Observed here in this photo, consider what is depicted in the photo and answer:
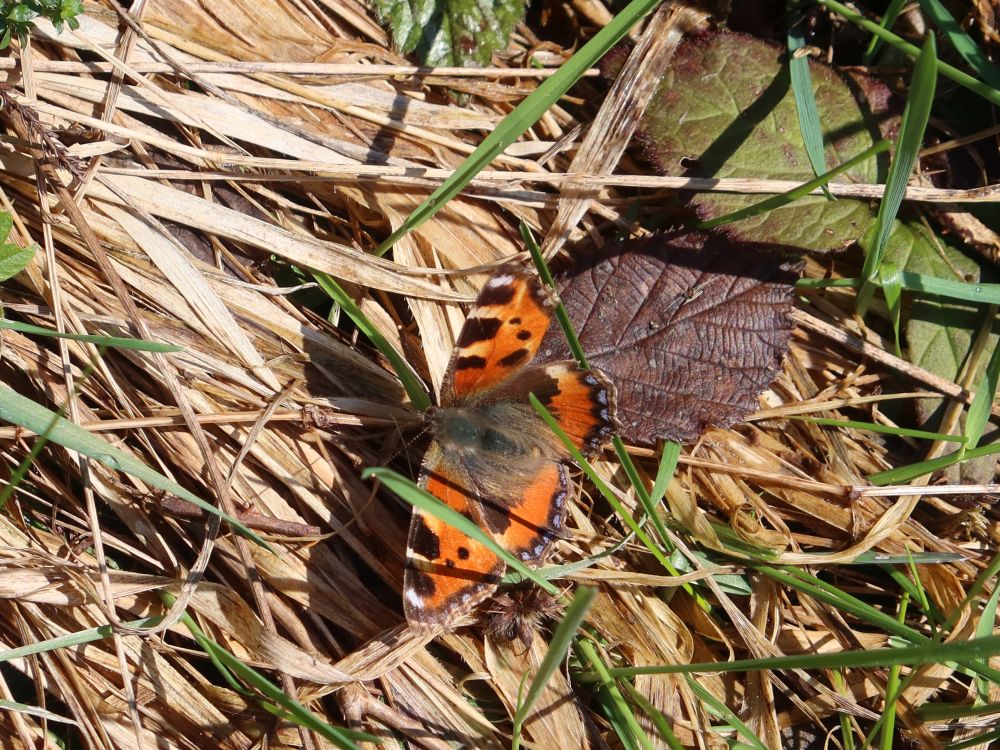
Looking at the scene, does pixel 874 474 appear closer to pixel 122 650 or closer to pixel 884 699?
pixel 884 699

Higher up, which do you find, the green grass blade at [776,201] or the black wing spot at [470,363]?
the green grass blade at [776,201]

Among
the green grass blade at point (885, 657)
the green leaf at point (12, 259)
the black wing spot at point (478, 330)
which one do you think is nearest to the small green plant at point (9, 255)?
the green leaf at point (12, 259)

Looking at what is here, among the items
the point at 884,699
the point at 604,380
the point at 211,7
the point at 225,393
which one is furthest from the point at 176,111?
the point at 884,699

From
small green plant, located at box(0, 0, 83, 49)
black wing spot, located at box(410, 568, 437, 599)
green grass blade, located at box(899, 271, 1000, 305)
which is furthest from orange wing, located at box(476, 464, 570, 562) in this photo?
small green plant, located at box(0, 0, 83, 49)

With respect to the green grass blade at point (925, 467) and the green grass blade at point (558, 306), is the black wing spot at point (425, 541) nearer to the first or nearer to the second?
the green grass blade at point (558, 306)

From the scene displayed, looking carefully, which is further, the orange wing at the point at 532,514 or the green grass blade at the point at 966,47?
the green grass blade at the point at 966,47

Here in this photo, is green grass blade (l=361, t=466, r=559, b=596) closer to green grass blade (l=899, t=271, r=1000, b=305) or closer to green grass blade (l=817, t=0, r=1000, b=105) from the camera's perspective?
green grass blade (l=899, t=271, r=1000, b=305)

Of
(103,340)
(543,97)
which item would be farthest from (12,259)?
(543,97)

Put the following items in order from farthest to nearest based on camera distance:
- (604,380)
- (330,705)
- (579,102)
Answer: (579,102) → (330,705) → (604,380)
